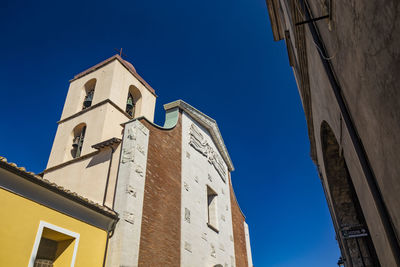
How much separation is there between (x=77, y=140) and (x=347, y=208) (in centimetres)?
1060

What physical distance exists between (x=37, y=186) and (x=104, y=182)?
280 centimetres

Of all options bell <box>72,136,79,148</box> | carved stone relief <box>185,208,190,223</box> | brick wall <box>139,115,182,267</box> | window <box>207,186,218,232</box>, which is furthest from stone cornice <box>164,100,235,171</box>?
carved stone relief <box>185,208,190,223</box>

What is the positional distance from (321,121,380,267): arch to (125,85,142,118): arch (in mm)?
9825

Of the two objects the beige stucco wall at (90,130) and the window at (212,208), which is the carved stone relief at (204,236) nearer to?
the window at (212,208)

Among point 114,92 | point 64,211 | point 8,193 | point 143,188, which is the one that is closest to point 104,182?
point 143,188

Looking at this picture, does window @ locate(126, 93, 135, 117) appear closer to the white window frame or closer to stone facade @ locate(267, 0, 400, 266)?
the white window frame

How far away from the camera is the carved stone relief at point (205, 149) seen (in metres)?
13.0

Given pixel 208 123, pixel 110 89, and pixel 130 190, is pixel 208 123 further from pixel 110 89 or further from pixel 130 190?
pixel 130 190

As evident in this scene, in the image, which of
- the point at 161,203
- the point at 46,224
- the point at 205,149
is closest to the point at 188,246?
the point at 161,203

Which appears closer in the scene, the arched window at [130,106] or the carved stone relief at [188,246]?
the carved stone relief at [188,246]

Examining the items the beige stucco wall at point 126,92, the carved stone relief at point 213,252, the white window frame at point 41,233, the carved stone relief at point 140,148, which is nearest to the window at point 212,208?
the carved stone relief at point 213,252

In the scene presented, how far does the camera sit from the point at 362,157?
3.06m

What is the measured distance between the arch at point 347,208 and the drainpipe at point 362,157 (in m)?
2.66

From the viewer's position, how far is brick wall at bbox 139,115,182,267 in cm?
761
